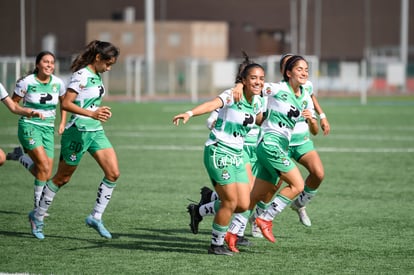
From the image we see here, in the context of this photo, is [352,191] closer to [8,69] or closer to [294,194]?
[294,194]

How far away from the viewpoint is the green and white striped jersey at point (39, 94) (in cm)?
1193

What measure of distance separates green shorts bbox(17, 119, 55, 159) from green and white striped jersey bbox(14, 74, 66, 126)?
0.07 metres

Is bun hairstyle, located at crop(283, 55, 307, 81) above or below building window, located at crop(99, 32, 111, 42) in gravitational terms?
above

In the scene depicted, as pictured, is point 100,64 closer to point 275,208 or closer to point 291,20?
point 275,208

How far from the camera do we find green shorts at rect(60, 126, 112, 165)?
10.4 metres

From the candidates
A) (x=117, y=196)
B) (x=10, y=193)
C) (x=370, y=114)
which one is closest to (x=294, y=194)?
(x=117, y=196)

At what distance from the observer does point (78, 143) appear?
34.2 ft

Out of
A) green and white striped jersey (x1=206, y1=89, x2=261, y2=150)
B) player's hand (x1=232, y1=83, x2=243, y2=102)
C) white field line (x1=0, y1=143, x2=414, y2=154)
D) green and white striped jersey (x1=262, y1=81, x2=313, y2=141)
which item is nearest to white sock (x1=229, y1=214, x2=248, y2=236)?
green and white striped jersey (x1=206, y1=89, x2=261, y2=150)

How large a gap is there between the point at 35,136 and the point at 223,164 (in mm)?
3386

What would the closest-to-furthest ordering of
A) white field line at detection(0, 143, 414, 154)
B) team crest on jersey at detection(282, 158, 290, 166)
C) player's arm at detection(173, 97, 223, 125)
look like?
1. player's arm at detection(173, 97, 223, 125)
2. team crest on jersey at detection(282, 158, 290, 166)
3. white field line at detection(0, 143, 414, 154)

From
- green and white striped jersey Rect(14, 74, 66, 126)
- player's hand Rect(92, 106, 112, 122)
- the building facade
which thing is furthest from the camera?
the building facade

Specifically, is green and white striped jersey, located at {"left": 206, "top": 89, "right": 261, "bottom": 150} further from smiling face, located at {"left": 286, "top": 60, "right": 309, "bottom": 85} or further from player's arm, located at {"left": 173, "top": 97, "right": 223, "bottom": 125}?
smiling face, located at {"left": 286, "top": 60, "right": 309, "bottom": 85}

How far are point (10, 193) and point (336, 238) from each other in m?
5.95

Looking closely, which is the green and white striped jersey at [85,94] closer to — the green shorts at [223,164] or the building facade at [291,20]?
the green shorts at [223,164]
